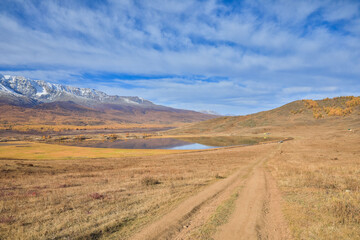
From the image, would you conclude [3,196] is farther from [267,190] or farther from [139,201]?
[267,190]

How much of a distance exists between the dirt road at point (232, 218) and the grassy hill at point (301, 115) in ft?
340

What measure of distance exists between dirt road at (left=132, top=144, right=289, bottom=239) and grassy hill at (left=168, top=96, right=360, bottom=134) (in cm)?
10366

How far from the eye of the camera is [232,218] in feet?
30.8

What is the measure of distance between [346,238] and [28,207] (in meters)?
14.8

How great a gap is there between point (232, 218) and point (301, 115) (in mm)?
125284

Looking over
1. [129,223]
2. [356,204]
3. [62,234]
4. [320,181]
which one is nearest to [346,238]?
[356,204]

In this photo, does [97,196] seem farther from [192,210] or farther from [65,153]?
[65,153]

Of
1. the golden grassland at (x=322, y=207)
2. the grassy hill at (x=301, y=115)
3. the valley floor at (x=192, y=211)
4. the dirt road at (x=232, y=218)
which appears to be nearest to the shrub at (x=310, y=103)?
the grassy hill at (x=301, y=115)

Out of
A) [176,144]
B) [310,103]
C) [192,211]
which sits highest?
[310,103]

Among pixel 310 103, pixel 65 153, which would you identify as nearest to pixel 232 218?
pixel 65 153

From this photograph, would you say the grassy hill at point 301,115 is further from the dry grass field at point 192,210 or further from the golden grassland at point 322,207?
the dry grass field at point 192,210

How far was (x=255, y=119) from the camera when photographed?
12875cm

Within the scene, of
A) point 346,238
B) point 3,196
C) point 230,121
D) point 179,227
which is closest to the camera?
point 346,238

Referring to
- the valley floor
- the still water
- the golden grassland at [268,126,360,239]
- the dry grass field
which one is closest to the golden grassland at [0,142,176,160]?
the still water
